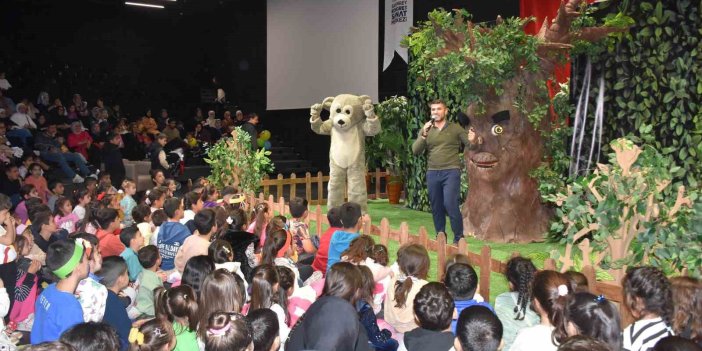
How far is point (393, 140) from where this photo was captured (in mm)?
10797

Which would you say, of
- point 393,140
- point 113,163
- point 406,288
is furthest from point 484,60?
point 113,163

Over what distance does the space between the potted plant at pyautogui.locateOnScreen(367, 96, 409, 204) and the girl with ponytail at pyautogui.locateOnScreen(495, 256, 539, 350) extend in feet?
22.8

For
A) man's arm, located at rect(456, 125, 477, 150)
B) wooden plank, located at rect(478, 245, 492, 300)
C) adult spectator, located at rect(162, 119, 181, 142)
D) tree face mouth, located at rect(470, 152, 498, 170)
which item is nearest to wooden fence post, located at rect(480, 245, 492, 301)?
wooden plank, located at rect(478, 245, 492, 300)

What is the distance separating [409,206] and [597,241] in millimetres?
5882

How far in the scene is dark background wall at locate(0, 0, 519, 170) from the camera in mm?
15961

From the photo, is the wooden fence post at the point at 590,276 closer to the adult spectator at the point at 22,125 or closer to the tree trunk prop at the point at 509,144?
the tree trunk prop at the point at 509,144

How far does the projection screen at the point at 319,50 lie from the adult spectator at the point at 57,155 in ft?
16.0

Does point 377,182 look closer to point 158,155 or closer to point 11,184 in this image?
point 158,155

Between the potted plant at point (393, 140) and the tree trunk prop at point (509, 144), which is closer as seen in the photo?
the tree trunk prop at point (509, 144)

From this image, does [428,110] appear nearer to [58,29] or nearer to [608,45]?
[608,45]

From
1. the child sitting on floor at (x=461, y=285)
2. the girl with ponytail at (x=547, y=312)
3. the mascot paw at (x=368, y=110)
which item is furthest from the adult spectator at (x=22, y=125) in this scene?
the girl with ponytail at (x=547, y=312)

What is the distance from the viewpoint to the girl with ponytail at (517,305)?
3.72 metres

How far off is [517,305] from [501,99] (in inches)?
158

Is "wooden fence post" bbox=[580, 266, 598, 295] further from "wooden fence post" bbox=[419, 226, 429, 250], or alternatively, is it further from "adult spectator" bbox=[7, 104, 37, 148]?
"adult spectator" bbox=[7, 104, 37, 148]
